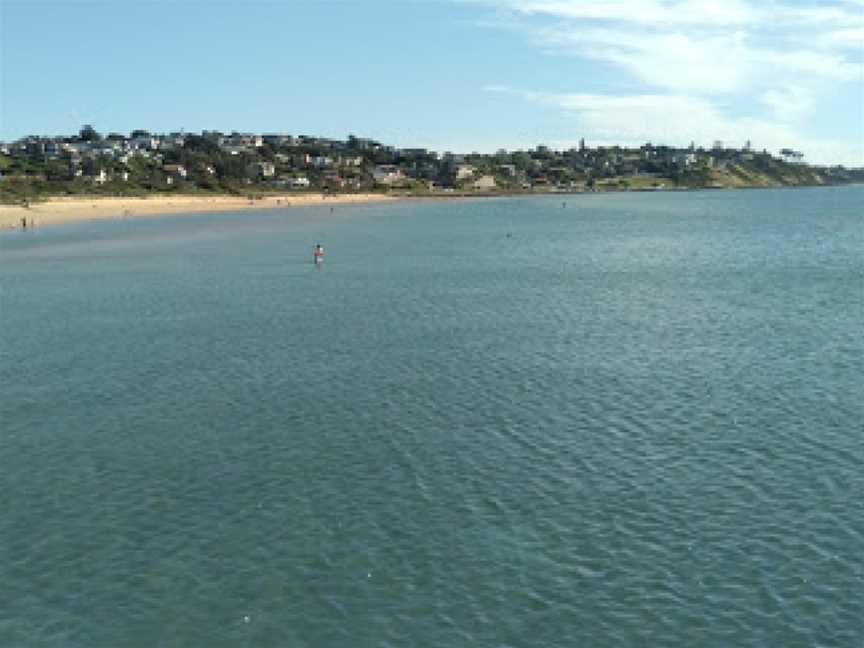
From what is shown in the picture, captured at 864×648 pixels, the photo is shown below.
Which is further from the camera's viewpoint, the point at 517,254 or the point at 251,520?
the point at 517,254

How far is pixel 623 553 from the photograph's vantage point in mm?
29766

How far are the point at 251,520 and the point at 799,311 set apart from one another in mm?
64181

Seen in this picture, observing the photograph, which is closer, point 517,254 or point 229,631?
point 229,631

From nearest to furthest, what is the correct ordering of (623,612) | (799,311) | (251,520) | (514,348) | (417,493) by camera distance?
1. (623,612)
2. (251,520)
3. (417,493)
4. (514,348)
5. (799,311)

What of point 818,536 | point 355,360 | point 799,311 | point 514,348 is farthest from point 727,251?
point 818,536

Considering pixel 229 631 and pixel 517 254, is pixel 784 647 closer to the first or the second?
pixel 229 631

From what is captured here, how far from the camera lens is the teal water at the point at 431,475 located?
85.9ft

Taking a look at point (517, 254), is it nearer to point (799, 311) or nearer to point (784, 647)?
point (799, 311)

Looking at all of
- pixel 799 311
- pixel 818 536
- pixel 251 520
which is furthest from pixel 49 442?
pixel 799 311

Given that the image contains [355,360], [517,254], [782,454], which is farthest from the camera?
[517,254]

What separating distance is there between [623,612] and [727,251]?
428 feet

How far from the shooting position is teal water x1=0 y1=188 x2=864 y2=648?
26188 mm

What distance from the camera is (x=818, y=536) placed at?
3098cm

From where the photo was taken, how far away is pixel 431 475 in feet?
122
